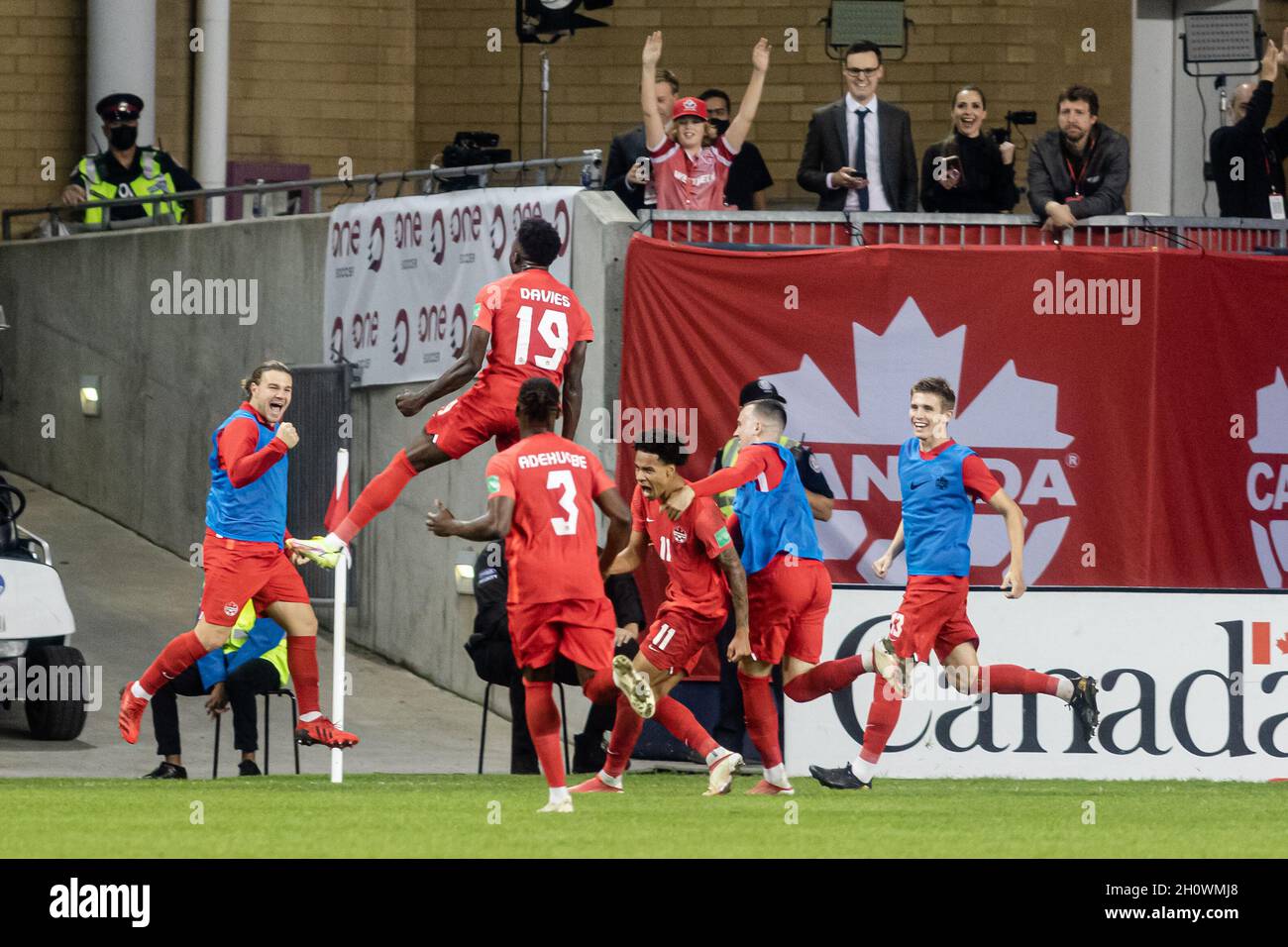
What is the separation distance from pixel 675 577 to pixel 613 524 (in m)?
0.91

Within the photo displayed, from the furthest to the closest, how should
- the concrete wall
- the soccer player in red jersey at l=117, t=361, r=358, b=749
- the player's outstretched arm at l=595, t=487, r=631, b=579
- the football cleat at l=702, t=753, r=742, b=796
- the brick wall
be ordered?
the brick wall < the concrete wall < the soccer player in red jersey at l=117, t=361, r=358, b=749 < the football cleat at l=702, t=753, r=742, b=796 < the player's outstretched arm at l=595, t=487, r=631, b=579

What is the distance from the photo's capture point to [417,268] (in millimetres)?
17969

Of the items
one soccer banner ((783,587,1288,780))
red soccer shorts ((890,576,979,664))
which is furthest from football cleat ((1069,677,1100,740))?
red soccer shorts ((890,576,979,664))

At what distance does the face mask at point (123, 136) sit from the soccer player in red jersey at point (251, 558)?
354 inches

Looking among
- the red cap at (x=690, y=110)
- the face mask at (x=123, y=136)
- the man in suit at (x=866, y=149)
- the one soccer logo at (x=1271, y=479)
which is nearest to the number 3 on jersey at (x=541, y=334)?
the red cap at (x=690, y=110)

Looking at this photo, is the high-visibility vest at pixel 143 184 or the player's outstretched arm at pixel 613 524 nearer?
the player's outstretched arm at pixel 613 524

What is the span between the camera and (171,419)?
73.2 ft

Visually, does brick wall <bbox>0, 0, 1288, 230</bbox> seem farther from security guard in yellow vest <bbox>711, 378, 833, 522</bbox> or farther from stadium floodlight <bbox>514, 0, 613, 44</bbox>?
security guard in yellow vest <bbox>711, 378, 833, 522</bbox>

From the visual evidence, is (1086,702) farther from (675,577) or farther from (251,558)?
(251,558)

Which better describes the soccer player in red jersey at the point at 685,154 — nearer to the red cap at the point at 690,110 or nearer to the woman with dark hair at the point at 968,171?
the red cap at the point at 690,110

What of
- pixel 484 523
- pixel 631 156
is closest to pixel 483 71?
pixel 631 156

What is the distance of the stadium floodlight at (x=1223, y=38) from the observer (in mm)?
20453

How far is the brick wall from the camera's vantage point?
82.6 feet

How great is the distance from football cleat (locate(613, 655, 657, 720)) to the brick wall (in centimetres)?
1468
